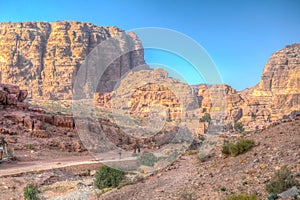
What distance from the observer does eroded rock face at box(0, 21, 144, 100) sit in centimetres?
9006

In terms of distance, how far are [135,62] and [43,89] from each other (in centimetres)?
2832

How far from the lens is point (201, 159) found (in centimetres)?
1288

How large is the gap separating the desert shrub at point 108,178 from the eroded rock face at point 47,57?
242 ft

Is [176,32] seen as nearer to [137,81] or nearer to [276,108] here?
[137,81]

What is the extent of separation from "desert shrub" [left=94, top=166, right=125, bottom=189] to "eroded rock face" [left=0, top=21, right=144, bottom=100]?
2908 inches

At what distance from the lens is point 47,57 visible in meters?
93.6

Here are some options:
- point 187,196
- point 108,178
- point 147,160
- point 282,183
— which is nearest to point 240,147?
point 187,196

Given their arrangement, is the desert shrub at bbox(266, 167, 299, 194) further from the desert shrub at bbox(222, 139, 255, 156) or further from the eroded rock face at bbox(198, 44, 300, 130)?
the eroded rock face at bbox(198, 44, 300, 130)

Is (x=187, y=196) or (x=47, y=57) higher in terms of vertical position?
(x=47, y=57)

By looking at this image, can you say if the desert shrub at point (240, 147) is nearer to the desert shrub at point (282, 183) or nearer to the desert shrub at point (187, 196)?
the desert shrub at point (187, 196)

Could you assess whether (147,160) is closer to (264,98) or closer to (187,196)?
(187,196)

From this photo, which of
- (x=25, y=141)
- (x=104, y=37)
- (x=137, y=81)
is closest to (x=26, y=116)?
(x=25, y=141)

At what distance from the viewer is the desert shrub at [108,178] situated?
42.6 feet

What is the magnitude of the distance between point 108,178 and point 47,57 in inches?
3394
